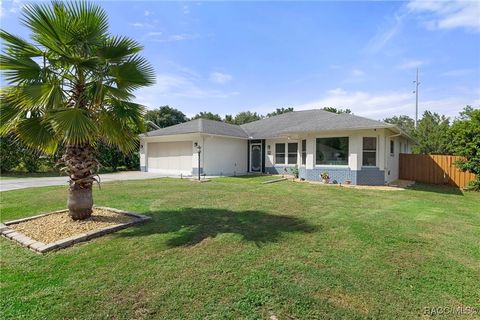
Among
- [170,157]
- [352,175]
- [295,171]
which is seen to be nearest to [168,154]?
[170,157]

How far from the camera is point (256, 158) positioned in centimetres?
2095

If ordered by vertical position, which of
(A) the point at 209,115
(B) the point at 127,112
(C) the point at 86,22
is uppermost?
(A) the point at 209,115

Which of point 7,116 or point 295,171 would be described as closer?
point 7,116

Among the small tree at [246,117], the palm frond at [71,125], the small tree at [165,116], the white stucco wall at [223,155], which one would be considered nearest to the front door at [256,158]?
the white stucco wall at [223,155]

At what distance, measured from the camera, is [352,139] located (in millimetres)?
13898

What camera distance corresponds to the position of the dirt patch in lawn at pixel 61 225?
5.18m

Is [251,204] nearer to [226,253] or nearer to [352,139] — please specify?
[226,253]

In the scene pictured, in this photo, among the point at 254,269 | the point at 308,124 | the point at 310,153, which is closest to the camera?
the point at 254,269

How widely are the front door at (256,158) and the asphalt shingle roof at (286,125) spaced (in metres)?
0.95

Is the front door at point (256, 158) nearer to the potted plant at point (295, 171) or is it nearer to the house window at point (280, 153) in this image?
the house window at point (280, 153)

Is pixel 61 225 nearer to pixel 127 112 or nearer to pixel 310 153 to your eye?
pixel 127 112

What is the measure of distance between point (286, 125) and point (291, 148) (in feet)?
10.3

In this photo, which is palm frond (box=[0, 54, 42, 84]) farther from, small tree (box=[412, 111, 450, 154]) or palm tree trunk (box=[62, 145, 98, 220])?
small tree (box=[412, 111, 450, 154])

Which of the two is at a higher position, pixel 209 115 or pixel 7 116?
pixel 209 115
